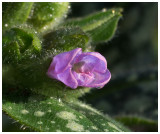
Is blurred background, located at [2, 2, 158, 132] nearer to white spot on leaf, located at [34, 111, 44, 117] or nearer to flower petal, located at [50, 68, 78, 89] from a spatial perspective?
white spot on leaf, located at [34, 111, 44, 117]

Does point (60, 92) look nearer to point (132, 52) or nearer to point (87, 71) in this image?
point (87, 71)

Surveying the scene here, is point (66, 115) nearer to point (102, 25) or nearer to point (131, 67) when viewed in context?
point (102, 25)

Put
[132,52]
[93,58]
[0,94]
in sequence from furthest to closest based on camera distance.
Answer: [132,52] → [0,94] → [93,58]

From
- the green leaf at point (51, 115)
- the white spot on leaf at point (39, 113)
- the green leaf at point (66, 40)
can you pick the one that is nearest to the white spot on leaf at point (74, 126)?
the green leaf at point (51, 115)

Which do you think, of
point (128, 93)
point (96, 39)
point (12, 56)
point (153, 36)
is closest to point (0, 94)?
point (12, 56)

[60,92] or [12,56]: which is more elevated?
[12,56]

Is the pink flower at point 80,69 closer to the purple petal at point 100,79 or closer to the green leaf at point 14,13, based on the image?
the purple petal at point 100,79

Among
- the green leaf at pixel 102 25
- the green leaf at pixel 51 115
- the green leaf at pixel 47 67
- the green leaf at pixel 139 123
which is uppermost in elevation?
the green leaf at pixel 102 25
